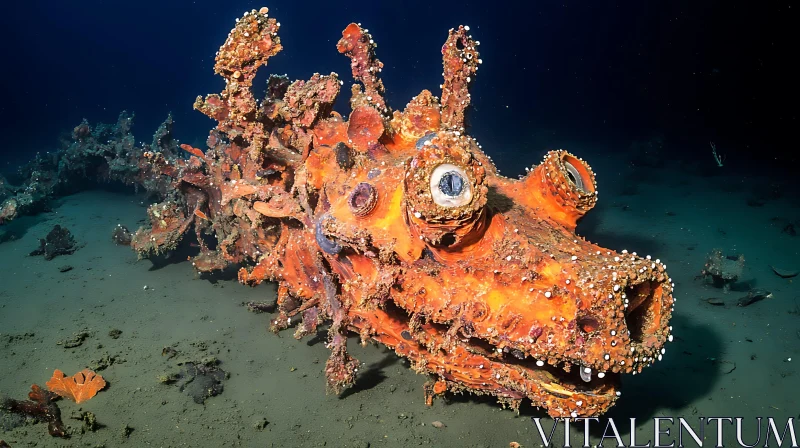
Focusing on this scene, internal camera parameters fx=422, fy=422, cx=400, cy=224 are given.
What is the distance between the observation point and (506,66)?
232 feet

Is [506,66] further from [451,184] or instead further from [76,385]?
[76,385]

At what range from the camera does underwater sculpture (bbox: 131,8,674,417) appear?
2738 mm

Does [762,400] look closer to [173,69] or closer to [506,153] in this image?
[506,153]

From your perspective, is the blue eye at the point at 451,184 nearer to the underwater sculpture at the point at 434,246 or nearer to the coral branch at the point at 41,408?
the underwater sculpture at the point at 434,246

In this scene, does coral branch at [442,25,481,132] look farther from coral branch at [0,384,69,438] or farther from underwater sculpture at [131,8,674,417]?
coral branch at [0,384,69,438]

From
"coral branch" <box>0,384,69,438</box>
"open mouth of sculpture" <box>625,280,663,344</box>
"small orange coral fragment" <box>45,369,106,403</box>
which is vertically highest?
"open mouth of sculpture" <box>625,280,663,344</box>

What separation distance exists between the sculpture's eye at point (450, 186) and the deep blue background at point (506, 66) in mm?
18801

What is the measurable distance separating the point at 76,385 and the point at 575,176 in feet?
16.8

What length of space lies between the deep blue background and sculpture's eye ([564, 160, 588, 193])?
57.9ft

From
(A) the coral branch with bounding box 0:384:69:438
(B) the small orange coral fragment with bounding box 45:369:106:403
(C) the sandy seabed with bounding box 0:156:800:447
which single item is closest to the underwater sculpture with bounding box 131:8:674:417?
(C) the sandy seabed with bounding box 0:156:800:447

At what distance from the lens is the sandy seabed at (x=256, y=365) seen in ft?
12.4

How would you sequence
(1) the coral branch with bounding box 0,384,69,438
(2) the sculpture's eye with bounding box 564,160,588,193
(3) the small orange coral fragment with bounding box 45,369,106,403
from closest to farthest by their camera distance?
(2) the sculpture's eye with bounding box 564,160,588,193, (1) the coral branch with bounding box 0,384,69,438, (3) the small orange coral fragment with bounding box 45,369,106,403

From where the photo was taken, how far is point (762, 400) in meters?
4.73

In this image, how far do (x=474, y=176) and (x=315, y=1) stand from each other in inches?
3989
